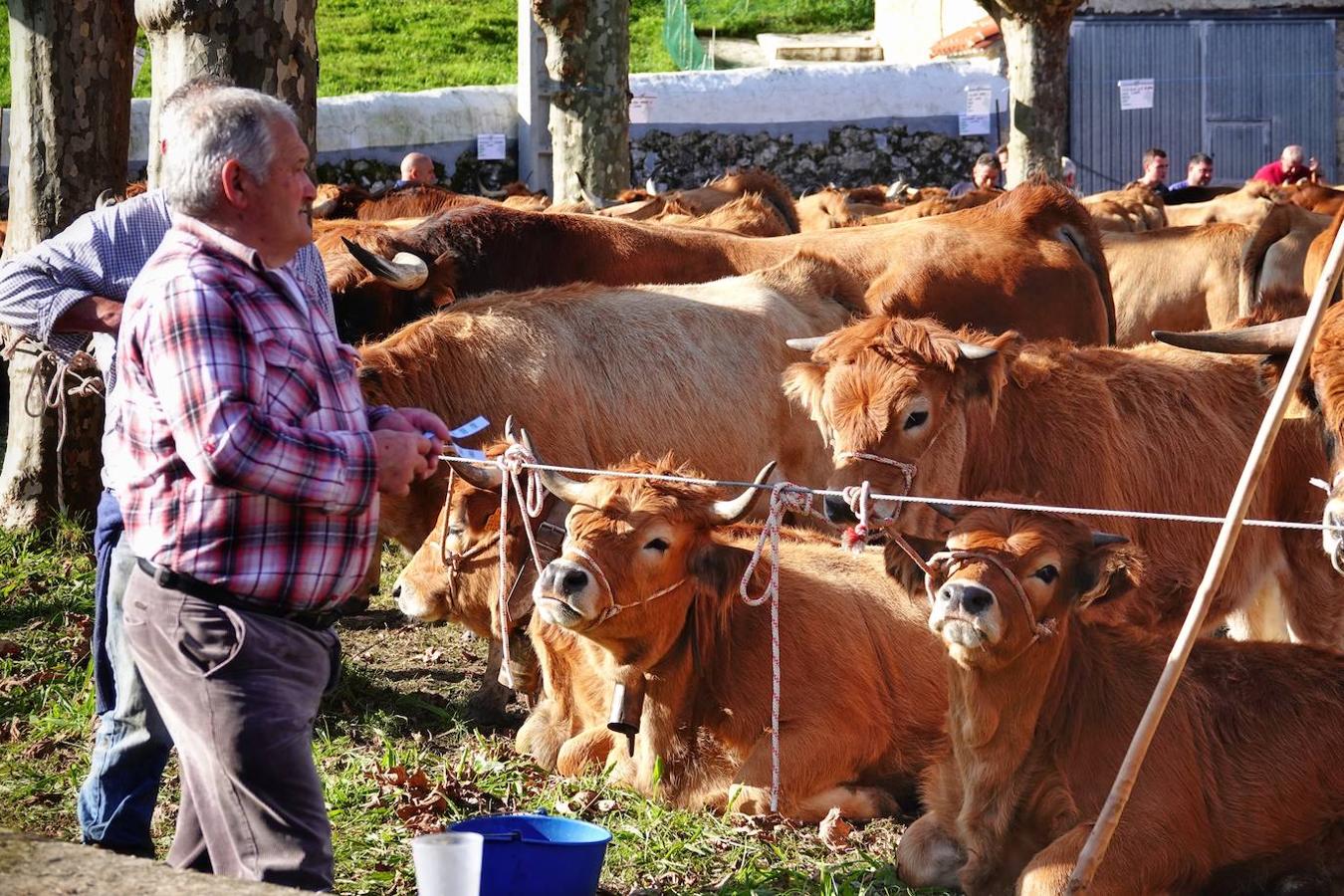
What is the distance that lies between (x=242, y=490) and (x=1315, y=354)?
387 cm

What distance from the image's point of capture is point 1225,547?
3.52 metres

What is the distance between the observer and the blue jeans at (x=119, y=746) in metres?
4.60

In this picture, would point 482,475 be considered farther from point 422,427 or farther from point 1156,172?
point 1156,172

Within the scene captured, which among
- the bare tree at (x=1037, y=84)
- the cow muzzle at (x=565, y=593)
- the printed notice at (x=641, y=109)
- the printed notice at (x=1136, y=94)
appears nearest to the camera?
the cow muzzle at (x=565, y=593)

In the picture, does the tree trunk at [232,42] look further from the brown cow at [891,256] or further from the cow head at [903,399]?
the cow head at [903,399]

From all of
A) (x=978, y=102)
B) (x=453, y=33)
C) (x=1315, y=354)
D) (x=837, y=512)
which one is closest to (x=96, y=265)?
(x=837, y=512)

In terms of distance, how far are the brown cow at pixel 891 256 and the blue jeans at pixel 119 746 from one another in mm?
4127

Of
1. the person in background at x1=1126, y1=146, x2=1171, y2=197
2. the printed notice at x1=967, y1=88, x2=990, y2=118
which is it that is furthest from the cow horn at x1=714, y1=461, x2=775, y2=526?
the printed notice at x1=967, y1=88, x2=990, y2=118

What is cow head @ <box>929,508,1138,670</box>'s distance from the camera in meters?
4.55

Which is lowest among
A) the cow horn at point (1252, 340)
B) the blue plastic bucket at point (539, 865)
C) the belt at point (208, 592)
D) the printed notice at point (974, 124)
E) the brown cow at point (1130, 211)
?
the blue plastic bucket at point (539, 865)

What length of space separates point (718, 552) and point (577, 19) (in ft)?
34.2

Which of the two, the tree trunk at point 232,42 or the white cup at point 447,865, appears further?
the tree trunk at point 232,42

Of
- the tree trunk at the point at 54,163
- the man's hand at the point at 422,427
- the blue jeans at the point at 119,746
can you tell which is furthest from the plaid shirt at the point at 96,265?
the tree trunk at the point at 54,163

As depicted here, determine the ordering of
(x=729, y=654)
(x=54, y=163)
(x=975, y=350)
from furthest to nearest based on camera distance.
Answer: (x=54, y=163), (x=975, y=350), (x=729, y=654)
